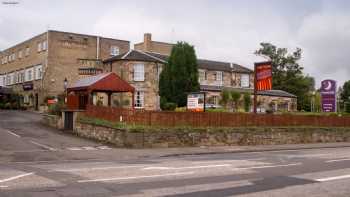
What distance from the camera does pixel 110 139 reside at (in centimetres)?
2566

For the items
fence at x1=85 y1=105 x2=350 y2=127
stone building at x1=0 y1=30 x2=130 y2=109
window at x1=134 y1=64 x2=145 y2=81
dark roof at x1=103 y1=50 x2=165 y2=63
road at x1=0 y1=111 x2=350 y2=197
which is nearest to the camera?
road at x1=0 y1=111 x2=350 y2=197

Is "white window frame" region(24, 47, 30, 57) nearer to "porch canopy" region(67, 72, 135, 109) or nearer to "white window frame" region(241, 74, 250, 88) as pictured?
"white window frame" region(241, 74, 250, 88)

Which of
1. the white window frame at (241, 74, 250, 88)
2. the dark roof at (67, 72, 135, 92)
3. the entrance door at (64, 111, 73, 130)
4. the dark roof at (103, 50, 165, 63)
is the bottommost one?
the entrance door at (64, 111, 73, 130)

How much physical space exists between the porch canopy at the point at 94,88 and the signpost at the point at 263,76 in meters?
8.57

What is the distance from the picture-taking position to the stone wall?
81.3 ft

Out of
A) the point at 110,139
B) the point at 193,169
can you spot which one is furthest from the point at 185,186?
the point at 110,139

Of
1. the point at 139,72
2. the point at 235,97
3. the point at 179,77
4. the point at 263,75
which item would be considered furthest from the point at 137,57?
the point at 263,75

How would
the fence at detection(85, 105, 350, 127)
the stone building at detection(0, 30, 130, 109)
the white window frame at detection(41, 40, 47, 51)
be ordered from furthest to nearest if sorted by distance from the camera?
the white window frame at detection(41, 40, 47, 51) → the stone building at detection(0, 30, 130, 109) → the fence at detection(85, 105, 350, 127)

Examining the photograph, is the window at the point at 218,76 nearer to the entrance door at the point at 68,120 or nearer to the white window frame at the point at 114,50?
the white window frame at the point at 114,50

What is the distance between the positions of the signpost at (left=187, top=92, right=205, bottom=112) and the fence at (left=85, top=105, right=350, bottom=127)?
6.24 feet

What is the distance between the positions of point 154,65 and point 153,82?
1821 mm

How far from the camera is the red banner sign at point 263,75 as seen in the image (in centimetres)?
3197

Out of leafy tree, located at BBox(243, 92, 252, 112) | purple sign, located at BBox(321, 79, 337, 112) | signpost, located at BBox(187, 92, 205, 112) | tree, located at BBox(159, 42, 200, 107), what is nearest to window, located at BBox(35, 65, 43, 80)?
tree, located at BBox(159, 42, 200, 107)

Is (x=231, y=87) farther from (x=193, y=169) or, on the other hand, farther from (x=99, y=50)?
(x=193, y=169)
